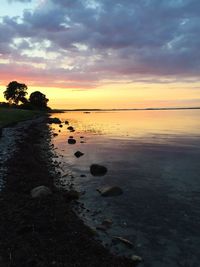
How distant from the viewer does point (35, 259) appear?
10422mm

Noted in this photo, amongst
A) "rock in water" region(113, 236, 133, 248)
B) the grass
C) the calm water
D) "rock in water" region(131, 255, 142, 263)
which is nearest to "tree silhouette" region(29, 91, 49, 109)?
the grass

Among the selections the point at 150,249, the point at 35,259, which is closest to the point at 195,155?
the point at 150,249

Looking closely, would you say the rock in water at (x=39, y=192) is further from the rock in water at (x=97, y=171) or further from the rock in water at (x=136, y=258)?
the rock in water at (x=97, y=171)

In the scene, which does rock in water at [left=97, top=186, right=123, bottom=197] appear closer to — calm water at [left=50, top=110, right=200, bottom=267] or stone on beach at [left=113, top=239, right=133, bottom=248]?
calm water at [left=50, top=110, right=200, bottom=267]

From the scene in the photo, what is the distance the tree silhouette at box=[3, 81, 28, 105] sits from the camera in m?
170

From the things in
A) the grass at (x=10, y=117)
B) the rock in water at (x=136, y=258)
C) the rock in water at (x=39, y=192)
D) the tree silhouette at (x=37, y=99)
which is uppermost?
the tree silhouette at (x=37, y=99)

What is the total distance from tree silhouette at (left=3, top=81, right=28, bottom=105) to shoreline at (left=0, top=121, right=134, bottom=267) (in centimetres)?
15719

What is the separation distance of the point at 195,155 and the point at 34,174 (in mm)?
19927

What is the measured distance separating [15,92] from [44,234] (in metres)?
165

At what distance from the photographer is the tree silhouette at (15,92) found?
170m

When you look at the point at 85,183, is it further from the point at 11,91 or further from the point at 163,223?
the point at 11,91

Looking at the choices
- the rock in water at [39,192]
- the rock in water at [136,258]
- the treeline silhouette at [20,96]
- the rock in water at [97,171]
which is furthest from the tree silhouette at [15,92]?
the rock in water at [136,258]

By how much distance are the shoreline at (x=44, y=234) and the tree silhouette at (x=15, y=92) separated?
516 ft

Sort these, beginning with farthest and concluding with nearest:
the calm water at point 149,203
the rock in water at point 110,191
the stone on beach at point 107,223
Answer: the rock in water at point 110,191
the stone on beach at point 107,223
the calm water at point 149,203
